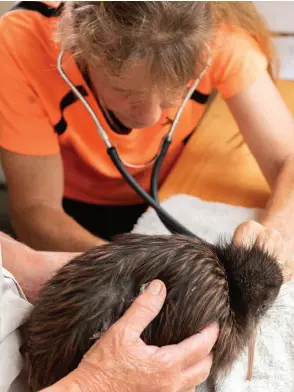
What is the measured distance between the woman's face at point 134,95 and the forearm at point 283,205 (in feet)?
1.14

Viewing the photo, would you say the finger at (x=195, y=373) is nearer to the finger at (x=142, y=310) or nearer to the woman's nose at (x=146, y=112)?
the finger at (x=142, y=310)

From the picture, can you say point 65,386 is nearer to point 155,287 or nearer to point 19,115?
point 155,287

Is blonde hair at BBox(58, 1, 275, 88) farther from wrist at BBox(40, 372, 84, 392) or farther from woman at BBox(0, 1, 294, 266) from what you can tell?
wrist at BBox(40, 372, 84, 392)

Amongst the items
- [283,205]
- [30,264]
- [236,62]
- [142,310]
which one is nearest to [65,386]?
[142,310]

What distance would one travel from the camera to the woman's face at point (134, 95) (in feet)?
3.21

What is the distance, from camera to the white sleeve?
73 centimetres

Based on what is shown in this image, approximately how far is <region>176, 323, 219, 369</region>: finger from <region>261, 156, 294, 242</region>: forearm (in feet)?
1.60

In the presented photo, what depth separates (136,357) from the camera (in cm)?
68

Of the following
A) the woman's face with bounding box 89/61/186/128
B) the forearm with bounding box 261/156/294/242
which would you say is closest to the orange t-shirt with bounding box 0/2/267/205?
the woman's face with bounding box 89/61/186/128

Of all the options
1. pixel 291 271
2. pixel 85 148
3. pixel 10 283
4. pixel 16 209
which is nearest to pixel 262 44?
pixel 85 148

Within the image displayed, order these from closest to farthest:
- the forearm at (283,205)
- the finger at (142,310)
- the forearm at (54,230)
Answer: the finger at (142,310)
the forearm at (283,205)
the forearm at (54,230)

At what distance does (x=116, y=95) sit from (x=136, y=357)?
588mm

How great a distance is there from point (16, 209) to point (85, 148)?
0.25 meters

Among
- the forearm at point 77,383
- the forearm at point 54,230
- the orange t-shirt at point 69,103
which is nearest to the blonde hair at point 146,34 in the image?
the orange t-shirt at point 69,103
